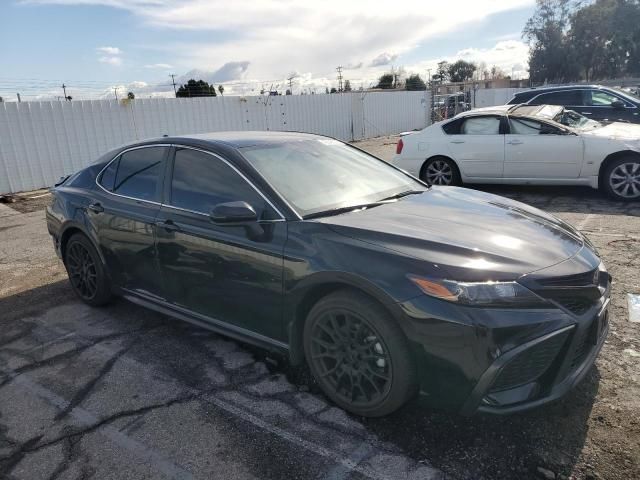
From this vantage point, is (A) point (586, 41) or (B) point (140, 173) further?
(A) point (586, 41)

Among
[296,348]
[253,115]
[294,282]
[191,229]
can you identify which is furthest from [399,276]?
[253,115]

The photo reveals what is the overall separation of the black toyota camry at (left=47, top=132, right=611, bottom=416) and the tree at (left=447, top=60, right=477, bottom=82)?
72.4 metres

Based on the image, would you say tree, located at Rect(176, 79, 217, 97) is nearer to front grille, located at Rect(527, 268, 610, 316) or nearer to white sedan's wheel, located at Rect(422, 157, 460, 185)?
white sedan's wheel, located at Rect(422, 157, 460, 185)

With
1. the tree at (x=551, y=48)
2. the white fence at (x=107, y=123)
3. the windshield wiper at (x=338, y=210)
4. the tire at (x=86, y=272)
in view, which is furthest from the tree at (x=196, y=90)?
the tree at (x=551, y=48)

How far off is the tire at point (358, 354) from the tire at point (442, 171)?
6.40 m

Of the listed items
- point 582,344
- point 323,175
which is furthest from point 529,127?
point 582,344

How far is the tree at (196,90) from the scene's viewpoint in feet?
69.4

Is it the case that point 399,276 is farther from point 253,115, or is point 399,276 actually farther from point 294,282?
point 253,115

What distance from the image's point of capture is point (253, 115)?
17.1 meters

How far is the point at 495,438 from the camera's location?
2576 millimetres

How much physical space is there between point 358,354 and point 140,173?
2.41 m

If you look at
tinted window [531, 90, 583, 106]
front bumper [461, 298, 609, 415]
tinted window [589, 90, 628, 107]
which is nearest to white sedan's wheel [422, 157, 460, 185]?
tinted window [531, 90, 583, 106]

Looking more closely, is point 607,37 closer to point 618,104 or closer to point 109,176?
point 618,104

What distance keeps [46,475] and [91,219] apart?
2354mm
